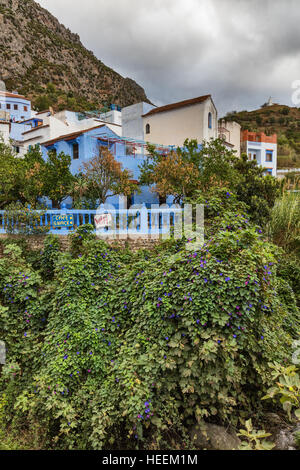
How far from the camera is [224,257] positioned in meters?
5.29

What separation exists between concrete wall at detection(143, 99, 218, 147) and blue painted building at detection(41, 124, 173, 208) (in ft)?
7.67

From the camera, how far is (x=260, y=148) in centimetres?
2786

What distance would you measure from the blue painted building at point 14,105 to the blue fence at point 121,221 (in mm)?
42012

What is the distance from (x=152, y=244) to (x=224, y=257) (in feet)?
9.79

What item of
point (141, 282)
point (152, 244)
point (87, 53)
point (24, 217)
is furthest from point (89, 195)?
point (87, 53)

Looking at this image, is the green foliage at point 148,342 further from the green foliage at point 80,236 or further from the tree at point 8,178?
the tree at point 8,178

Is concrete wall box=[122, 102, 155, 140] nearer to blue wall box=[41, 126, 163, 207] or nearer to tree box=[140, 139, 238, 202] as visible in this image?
blue wall box=[41, 126, 163, 207]

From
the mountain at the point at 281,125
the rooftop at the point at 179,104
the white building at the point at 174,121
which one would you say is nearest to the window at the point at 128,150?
the white building at the point at 174,121

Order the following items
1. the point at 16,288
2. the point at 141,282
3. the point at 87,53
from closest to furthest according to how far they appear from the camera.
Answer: the point at 141,282 → the point at 16,288 → the point at 87,53

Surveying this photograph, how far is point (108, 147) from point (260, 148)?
1761 cm

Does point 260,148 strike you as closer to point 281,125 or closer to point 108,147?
point 108,147

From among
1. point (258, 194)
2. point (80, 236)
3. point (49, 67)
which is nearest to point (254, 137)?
point (258, 194)
